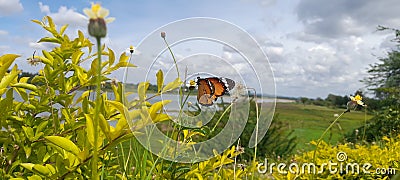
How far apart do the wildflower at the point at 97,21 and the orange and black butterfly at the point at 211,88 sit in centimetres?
46

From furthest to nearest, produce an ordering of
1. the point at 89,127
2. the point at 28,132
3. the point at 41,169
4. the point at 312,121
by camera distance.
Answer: the point at 312,121
the point at 28,132
the point at 41,169
the point at 89,127

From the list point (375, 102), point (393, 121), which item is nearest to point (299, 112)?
point (375, 102)

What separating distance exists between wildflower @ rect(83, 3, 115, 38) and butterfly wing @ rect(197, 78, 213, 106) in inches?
18.2

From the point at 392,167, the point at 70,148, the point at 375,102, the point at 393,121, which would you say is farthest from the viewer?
the point at 375,102

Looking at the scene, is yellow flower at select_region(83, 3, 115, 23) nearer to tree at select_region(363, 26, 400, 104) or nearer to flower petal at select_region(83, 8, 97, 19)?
flower petal at select_region(83, 8, 97, 19)

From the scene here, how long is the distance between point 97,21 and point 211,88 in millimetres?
504

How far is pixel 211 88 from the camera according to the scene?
83 cm

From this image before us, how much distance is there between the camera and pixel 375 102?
7762mm

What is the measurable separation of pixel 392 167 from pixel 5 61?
2132mm

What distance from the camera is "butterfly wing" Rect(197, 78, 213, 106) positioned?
83cm

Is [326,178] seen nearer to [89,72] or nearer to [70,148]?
[89,72]

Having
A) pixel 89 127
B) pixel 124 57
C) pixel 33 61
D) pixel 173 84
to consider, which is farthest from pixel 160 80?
pixel 33 61

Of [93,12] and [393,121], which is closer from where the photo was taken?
[93,12]

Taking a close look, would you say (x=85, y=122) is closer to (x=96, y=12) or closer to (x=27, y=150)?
(x=27, y=150)
